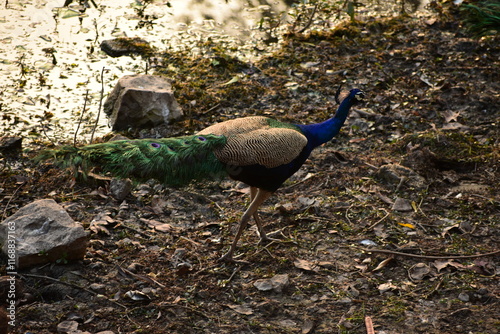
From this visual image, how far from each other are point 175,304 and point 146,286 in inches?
10.2

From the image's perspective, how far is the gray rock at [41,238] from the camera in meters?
3.66

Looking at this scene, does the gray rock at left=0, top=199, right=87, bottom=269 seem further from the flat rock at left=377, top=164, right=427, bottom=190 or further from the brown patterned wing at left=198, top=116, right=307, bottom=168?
the flat rock at left=377, top=164, right=427, bottom=190

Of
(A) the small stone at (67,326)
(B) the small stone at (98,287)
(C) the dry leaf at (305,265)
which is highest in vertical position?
(C) the dry leaf at (305,265)

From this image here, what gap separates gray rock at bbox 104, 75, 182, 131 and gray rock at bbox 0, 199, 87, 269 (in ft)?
6.04

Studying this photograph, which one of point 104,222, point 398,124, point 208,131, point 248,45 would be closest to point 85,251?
point 104,222

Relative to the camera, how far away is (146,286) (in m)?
3.75

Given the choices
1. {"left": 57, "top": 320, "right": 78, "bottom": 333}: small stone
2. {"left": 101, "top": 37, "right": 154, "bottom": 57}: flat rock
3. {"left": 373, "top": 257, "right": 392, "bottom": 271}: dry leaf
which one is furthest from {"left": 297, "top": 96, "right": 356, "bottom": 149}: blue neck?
{"left": 101, "top": 37, "right": 154, "bottom": 57}: flat rock

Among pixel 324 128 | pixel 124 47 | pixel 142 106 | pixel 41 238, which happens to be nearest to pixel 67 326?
pixel 41 238

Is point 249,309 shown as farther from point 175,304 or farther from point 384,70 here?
point 384,70

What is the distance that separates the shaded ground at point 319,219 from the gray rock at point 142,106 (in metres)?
0.19

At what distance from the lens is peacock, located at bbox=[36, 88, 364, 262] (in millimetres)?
3547

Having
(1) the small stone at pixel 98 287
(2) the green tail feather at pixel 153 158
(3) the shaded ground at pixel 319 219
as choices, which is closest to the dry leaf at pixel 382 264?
(3) the shaded ground at pixel 319 219

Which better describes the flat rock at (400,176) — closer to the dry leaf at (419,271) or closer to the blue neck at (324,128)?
the blue neck at (324,128)

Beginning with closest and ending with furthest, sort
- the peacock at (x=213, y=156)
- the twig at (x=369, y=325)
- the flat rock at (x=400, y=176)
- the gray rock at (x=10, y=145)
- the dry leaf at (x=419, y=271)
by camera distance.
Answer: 1. the twig at (x=369, y=325)
2. the peacock at (x=213, y=156)
3. the dry leaf at (x=419, y=271)
4. the flat rock at (x=400, y=176)
5. the gray rock at (x=10, y=145)
